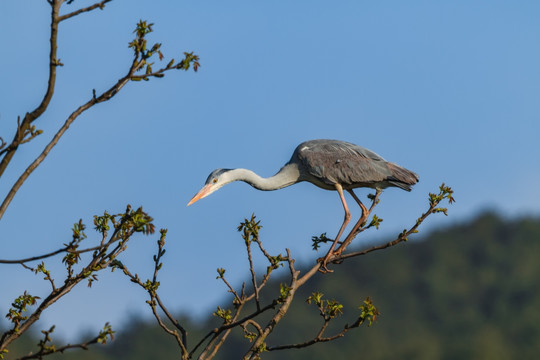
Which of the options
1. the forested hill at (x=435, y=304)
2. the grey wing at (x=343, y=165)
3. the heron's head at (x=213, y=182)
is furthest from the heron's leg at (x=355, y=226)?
the forested hill at (x=435, y=304)

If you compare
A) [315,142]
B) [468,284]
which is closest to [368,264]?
[468,284]

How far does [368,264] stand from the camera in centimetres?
10138

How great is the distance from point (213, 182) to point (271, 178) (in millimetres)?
573

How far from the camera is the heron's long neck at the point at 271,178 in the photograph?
9547mm

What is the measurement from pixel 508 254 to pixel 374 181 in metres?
94.4

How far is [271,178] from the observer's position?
31.7 ft

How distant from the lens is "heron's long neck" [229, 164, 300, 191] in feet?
31.3

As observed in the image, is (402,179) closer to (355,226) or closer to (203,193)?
(355,226)

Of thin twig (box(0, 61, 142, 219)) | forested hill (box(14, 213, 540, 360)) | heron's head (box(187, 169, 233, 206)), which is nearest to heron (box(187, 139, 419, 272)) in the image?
heron's head (box(187, 169, 233, 206))

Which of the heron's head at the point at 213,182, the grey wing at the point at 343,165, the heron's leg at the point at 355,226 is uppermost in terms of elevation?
the heron's head at the point at 213,182

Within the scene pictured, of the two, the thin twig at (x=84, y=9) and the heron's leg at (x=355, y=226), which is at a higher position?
the thin twig at (x=84, y=9)

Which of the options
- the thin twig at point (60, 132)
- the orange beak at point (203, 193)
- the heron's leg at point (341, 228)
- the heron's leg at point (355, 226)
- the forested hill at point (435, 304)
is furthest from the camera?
the forested hill at point (435, 304)

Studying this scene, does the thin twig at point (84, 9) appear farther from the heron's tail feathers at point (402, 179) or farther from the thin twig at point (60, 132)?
the heron's tail feathers at point (402, 179)

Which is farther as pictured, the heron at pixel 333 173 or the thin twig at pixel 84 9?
the heron at pixel 333 173
